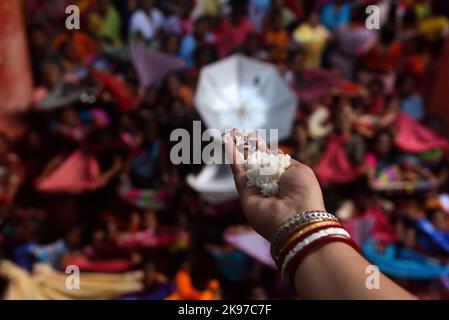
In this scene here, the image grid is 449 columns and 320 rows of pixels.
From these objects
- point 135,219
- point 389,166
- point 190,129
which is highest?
point 190,129

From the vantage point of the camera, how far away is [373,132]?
5512 mm

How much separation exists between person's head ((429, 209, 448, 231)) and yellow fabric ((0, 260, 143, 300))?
2.51 meters

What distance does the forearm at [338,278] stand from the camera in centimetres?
102

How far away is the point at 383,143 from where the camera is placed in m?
5.39

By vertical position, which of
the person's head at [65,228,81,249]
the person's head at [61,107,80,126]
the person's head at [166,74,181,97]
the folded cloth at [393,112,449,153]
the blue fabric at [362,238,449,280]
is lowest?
the blue fabric at [362,238,449,280]

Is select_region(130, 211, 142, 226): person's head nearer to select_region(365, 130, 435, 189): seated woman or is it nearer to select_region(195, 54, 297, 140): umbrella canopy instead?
select_region(195, 54, 297, 140): umbrella canopy

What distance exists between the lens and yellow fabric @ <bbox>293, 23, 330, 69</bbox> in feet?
21.1

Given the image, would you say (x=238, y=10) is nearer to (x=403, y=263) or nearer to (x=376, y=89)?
(x=376, y=89)

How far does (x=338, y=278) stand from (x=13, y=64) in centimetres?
505

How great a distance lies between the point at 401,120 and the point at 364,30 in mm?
1181

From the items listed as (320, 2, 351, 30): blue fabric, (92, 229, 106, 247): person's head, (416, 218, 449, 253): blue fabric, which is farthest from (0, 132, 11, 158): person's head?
(320, 2, 351, 30): blue fabric

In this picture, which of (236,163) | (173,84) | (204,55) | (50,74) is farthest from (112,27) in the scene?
(236,163)

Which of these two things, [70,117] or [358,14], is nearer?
[70,117]

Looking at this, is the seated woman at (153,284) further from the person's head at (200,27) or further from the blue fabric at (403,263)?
the person's head at (200,27)
